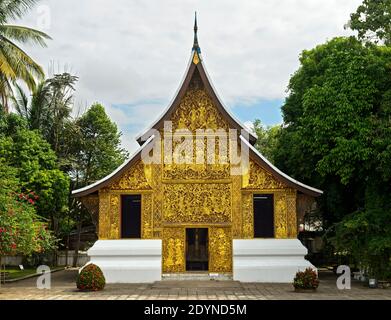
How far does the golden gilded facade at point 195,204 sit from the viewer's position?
16.3 m

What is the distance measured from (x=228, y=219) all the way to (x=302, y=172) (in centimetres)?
383

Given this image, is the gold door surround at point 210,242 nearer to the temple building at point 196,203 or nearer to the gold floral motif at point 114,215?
the temple building at point 196,203

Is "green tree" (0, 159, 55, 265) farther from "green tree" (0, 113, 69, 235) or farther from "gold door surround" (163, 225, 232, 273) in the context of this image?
"green tree" (0, 113, 69, 235)

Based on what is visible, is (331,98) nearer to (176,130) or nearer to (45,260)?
(176,130)

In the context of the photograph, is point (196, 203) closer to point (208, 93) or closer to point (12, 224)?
point (208, 93)

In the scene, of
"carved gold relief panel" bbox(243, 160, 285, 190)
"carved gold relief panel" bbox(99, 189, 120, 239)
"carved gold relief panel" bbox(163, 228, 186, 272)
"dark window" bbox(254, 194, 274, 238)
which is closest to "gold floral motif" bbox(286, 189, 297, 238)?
"carved gold relief panel" bbox(243, 160, 285, 190)

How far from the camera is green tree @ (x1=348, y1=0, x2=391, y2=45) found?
16656 mm

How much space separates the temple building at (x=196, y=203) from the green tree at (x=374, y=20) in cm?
511

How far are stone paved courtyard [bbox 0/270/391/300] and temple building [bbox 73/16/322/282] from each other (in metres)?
1.00

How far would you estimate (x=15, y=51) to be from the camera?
706 inches

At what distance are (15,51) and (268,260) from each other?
35.4 feet

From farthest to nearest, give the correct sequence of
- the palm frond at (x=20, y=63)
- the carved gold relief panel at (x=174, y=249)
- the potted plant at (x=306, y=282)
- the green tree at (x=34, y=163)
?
1. the green tree at (x=34, y=163)
2. the palm frond at (x=20, y=63)
3. the carved gold relief panel at (x=174, y=249)
4. the potted plant at (x=306, y=282)

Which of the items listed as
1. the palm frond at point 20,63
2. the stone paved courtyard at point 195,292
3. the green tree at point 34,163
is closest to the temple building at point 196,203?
the stone paved courtyard at point 195,292
